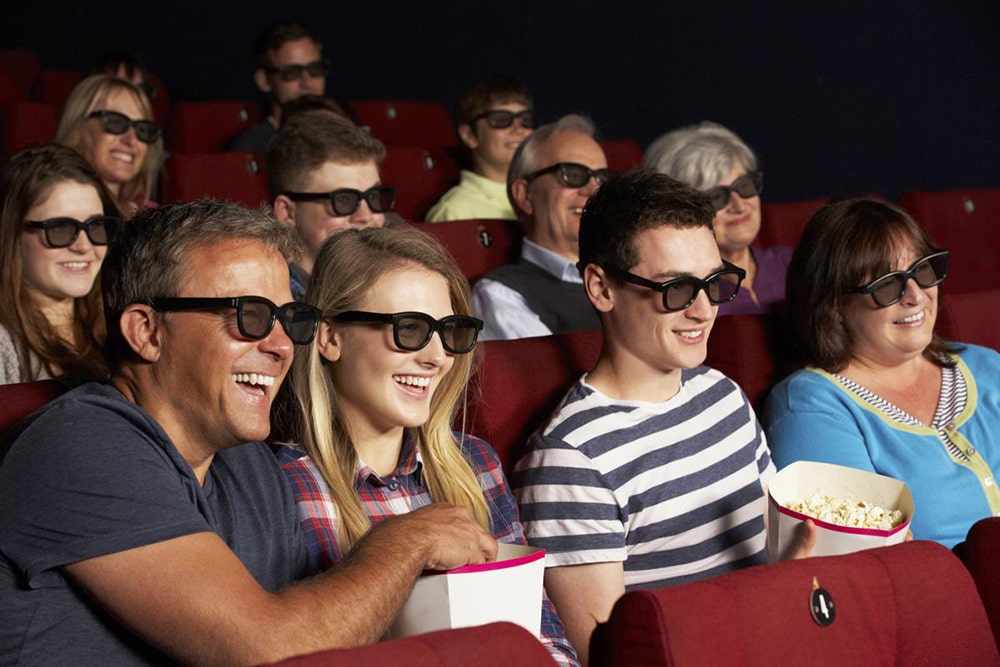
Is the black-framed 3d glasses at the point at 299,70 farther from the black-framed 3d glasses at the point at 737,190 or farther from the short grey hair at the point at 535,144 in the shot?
the black-framed 3d glasses at the point at 737,190

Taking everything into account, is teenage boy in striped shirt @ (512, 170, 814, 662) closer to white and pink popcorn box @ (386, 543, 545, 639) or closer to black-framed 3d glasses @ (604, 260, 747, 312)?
black-framed 3d glasses @ (604, 260, 747, 312)

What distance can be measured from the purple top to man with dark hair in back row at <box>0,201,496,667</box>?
4.61 ft

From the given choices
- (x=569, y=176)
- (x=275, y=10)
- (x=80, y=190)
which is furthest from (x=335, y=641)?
(x=275, y=10)

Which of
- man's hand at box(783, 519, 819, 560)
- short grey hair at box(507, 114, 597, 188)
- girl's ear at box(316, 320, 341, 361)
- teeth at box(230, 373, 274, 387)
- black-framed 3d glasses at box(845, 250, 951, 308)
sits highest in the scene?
short grey hair at box(507, 114, 597, 188)

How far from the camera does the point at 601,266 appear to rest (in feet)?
6.04

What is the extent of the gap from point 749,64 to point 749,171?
5.56 feet

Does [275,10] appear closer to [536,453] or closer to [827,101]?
[827,101]

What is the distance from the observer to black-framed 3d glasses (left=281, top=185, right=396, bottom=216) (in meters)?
2.58

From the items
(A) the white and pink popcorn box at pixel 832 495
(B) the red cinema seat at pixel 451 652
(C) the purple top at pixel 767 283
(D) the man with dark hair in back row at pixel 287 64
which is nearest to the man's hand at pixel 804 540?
(A) the white and pink popcorn box at pixel 832 495

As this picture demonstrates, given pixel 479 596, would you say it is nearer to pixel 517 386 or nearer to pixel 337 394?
pixel 337 394

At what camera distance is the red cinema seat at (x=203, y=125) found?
444cm

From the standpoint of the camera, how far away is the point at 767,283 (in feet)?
9.45

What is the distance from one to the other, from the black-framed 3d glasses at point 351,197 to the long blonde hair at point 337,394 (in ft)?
2.91

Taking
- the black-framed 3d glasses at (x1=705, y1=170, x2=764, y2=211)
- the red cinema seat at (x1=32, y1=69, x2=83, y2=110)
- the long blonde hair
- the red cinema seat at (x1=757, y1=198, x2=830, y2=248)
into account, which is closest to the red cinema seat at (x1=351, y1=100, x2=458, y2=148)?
the red cinema seat at (x1=32, y1=69, x2=83, y2=110)
